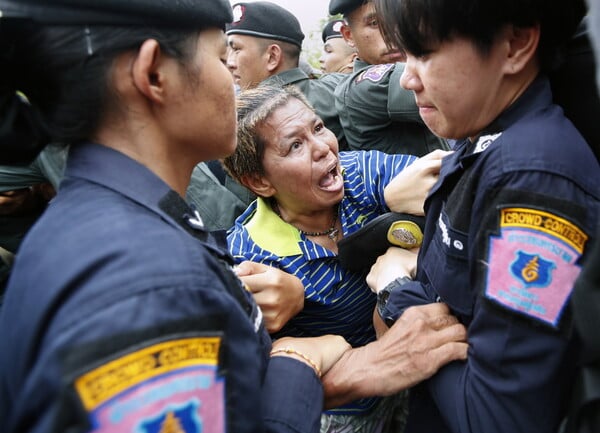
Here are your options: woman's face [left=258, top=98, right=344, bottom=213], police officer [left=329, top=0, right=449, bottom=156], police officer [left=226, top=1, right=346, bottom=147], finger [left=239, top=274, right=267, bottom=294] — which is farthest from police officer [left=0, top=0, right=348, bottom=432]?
police officer [left=226, top=1, right=346, bottom=147]

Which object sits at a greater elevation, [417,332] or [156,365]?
[156,365]

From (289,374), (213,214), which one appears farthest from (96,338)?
(213,214)

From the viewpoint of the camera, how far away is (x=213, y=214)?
2754 mm

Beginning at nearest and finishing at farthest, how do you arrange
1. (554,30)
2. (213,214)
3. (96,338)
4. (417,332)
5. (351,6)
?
(96,338) → (554,30) → (417,332) → (213,214) → (351,6)

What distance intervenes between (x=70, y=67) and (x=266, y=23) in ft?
10.0

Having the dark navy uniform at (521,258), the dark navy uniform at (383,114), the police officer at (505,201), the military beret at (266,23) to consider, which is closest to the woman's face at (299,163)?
the dark navy uniform at (383,114)

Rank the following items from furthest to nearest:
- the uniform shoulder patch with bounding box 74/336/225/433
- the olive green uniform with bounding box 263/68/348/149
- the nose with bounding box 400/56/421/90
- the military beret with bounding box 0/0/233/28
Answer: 1. the olive green uniform with bounding box 263/68/348/149
2. the nose with bounding box 400/56/421/90
3. the military beret with bounding box 0/0/233/28
4. the uniform shoulder patch with bounding box 74/336/225/433

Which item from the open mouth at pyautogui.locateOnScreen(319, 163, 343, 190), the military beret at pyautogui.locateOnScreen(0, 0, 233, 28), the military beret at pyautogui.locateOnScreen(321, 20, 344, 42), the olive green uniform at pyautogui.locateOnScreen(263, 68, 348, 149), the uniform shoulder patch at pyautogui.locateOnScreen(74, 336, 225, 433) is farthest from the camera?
the military beret at pyautogui.locateOnScreen(321, 20, 344, 42)

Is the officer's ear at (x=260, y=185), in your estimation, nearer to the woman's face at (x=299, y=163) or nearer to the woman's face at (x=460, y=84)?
the woman's face at (x=299, y=163)

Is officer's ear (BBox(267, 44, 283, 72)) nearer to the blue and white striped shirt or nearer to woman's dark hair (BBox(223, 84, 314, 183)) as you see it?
woman's dark hair (BBox(223, 84, 314, 183))

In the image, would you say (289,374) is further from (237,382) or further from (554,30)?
(554,30)

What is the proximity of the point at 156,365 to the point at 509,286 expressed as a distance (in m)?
0.78

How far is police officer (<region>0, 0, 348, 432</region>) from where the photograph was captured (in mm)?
738

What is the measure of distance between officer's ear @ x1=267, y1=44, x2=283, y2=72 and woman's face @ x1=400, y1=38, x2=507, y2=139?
2.61 m
